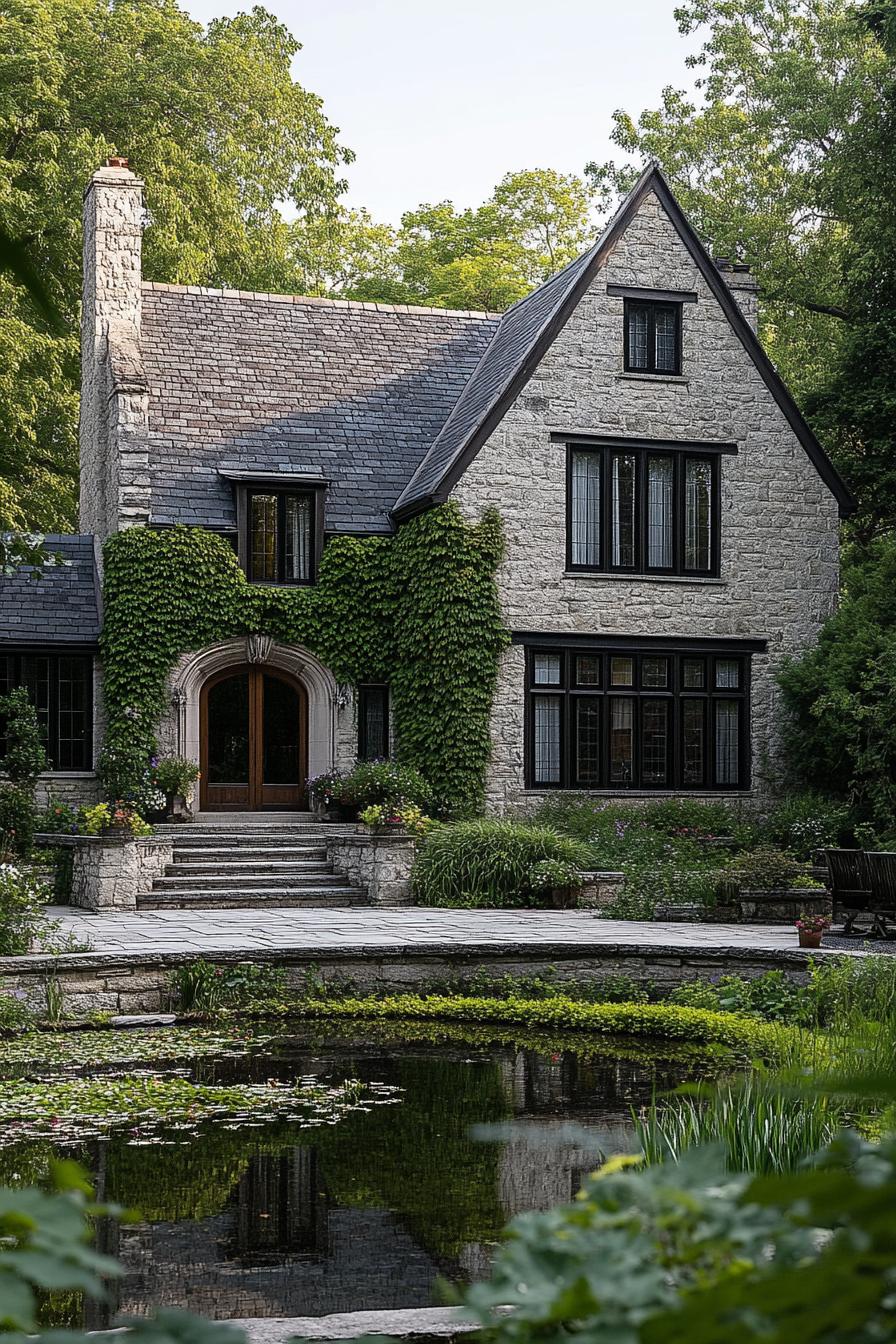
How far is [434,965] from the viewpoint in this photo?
1196 centimetres

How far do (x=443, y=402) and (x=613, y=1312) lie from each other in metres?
22.4

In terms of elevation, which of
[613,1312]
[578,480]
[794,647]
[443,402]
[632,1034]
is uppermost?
[443,402]

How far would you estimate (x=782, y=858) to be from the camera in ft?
49.3

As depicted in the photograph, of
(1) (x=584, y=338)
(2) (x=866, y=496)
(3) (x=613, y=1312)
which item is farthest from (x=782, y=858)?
(3) (x=613, y=1312)

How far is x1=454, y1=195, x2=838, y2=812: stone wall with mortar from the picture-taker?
20.3 m

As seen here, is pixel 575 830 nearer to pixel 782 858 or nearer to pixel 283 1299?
pixel 782 858

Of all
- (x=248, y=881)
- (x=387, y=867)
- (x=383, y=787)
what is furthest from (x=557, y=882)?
(x=248, y=881)

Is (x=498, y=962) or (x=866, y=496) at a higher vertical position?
(x=866, y=496)

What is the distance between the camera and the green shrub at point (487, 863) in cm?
1645

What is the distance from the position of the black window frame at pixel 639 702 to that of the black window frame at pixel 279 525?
333 cm

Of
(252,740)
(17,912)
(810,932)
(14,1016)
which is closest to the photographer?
(14,1016)

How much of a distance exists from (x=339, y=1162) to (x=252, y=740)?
13934mm

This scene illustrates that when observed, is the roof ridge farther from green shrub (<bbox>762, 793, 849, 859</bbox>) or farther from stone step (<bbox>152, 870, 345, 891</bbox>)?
green shrub (<bbox>762, 793, 849, 859</bbox>)

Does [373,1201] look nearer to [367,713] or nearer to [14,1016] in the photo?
[14,1016]
